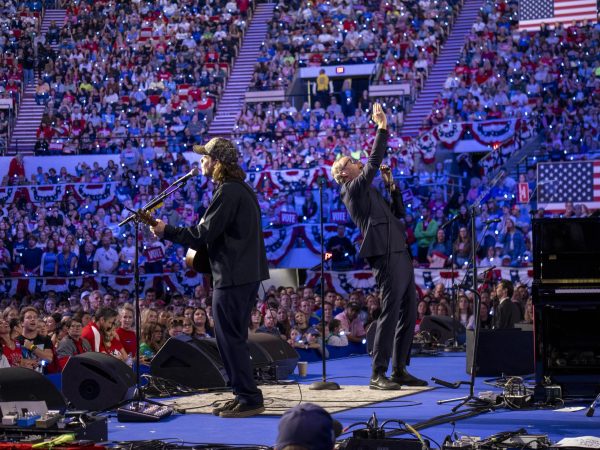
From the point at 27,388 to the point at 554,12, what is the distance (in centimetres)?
1883

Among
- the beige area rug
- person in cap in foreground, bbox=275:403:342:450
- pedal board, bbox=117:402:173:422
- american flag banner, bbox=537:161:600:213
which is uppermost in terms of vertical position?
american flag banner, bbox=537:161:600:213

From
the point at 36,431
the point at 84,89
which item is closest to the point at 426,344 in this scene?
the point at 36,431

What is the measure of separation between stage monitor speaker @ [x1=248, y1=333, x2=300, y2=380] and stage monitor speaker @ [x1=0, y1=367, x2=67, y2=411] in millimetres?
2856

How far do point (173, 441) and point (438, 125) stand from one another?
18.2 meters

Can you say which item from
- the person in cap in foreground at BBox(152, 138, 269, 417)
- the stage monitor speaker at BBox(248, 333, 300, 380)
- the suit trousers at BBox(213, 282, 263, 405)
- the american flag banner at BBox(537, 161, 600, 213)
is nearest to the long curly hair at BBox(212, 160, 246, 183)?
the person in cap in foreground at BBox(152, 138, 269, 417)

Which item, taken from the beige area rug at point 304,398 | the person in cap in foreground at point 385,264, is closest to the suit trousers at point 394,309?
the person in cap in foreground at point 385,264

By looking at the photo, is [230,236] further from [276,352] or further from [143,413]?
[276,352]

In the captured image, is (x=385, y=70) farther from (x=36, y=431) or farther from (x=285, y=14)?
(x=36, y=431)

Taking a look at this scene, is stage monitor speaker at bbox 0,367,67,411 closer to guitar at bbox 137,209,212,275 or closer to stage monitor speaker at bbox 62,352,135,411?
stage monitor speaker at bbox 62,352,135,411

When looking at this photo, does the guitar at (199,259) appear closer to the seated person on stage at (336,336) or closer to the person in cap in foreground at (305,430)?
the person in cap in foreground at (305,430)

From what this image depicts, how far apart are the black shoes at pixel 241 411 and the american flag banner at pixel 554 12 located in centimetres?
1800

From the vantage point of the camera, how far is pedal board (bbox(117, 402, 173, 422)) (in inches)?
282

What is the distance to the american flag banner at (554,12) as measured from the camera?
76.5ft

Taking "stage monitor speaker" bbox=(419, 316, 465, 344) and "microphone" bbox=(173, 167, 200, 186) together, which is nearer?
"microphone" bbox=(173, 167, 200, 186)
